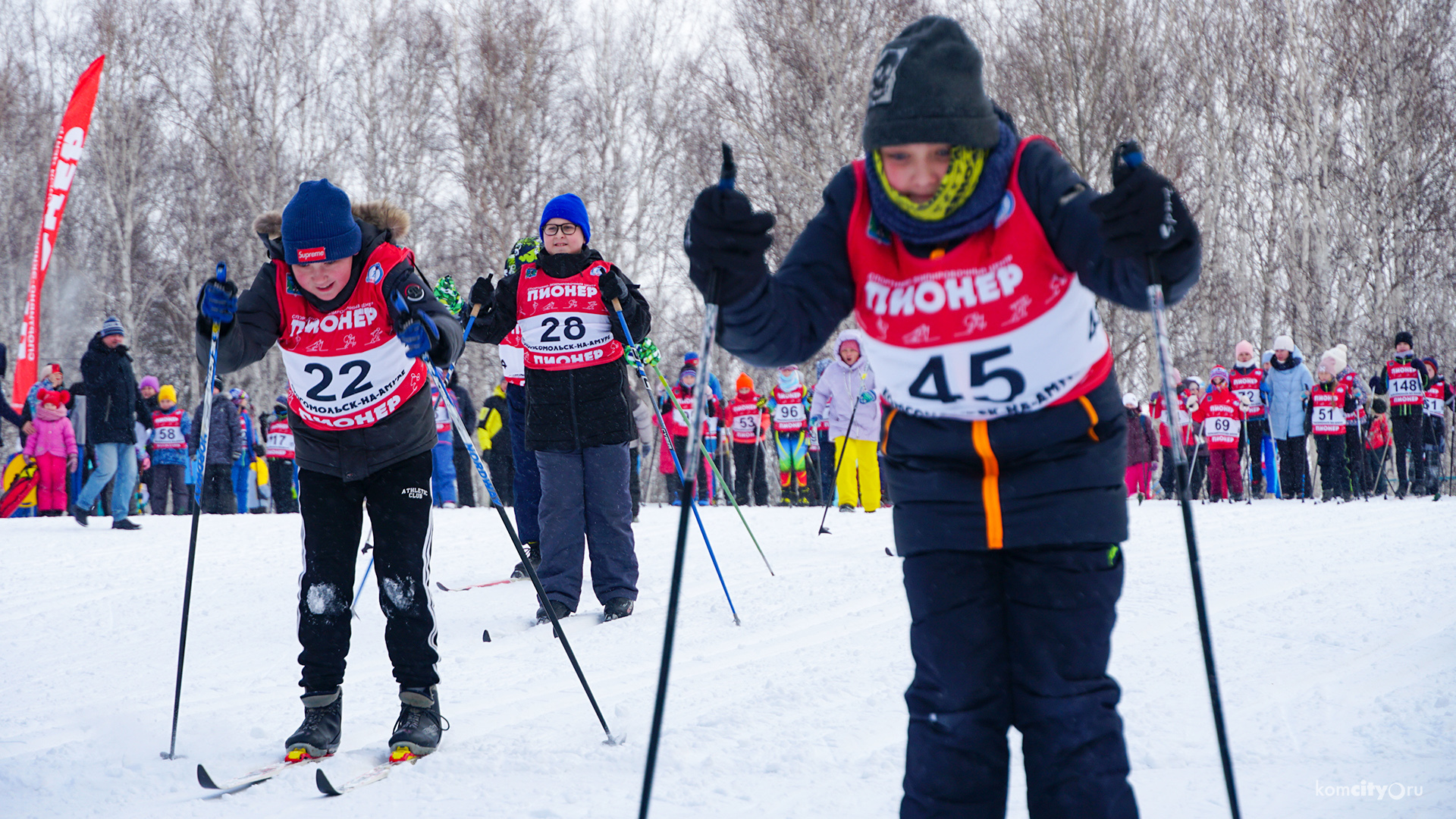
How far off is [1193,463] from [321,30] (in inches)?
764

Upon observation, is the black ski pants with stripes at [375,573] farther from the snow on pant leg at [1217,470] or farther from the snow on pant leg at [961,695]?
the snow on pant leg at [1217,470]

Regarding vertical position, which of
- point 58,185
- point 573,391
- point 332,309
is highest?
point 58,185

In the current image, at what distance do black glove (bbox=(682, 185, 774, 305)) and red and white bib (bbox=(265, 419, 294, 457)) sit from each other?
39.6ft

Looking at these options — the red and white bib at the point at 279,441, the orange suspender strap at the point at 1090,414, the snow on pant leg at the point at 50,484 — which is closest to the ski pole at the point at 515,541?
the orange suspender strap at the point at 1090,414

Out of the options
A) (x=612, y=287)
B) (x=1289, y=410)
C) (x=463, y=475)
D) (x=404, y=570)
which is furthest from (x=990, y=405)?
(x=463, y=475)

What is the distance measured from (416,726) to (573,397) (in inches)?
92.2

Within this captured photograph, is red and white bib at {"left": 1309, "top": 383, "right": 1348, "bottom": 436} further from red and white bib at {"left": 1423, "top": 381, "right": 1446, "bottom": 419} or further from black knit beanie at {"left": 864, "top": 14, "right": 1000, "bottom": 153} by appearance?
black knit beanie at {"left": 864, "top": 14, "right": 1000, "bottom": 153}

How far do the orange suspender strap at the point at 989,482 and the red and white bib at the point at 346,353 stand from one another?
80.2 inches

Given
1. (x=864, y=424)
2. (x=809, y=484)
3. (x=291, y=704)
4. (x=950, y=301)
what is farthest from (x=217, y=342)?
(x=809, y=484)

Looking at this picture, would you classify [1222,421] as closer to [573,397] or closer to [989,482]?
[573,397]

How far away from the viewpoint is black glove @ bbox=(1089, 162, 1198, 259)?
5.59 ft

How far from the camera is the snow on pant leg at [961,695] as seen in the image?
1857 mm

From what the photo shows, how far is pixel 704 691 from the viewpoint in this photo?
3.82 metres

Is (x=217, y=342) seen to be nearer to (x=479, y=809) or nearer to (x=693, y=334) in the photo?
(x=479, y=809)
